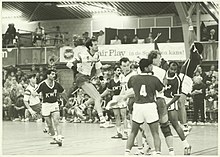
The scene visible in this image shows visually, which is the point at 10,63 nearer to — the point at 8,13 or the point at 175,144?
the point at 8,13

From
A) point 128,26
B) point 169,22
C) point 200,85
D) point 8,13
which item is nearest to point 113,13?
point 128,26

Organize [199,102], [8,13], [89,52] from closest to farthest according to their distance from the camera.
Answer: [89,52], [199,102], [8,13]

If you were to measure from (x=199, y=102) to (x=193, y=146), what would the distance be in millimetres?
5739

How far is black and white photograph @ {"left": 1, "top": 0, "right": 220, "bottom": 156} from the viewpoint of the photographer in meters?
6.79

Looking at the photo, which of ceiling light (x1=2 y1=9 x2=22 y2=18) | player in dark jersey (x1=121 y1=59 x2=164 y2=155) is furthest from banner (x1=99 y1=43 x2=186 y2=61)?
player in dark jersey (x1=121 y1=59 x2=164 y2=155)

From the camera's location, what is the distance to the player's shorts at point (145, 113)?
20.3 feet

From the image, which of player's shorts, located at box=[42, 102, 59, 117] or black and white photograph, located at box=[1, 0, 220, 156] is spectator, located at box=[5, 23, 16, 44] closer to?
black and white photograph, located at box=[1, 0, 220, 156]

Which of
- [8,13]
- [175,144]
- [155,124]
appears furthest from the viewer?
[8,13]

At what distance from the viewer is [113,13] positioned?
25.5 metres

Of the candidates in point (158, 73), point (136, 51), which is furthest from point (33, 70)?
point (158, 73)

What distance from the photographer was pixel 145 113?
6.21 metres

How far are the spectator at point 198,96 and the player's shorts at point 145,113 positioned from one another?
26.5ft

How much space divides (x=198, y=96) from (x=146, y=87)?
825 cm

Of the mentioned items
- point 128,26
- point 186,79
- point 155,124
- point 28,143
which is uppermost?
point 128,26
